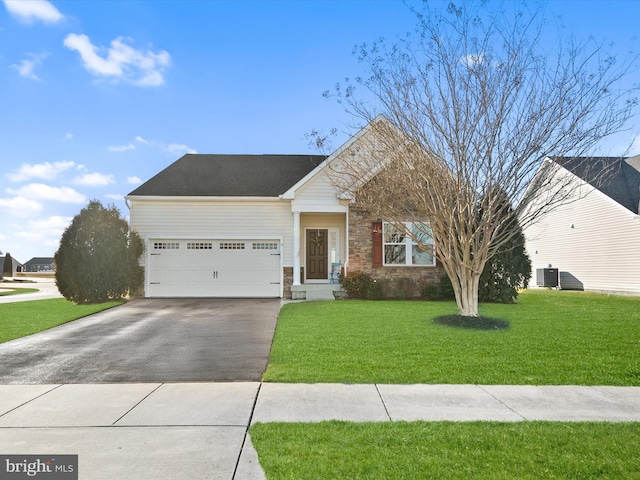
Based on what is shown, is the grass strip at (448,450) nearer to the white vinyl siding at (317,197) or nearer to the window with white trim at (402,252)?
the window with white trim at (402,252)

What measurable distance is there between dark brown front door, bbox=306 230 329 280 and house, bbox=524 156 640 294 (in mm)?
10317

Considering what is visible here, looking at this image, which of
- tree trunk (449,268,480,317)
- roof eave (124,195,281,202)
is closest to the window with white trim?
roof eave (124,195,281,202)

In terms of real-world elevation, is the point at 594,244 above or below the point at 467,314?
above

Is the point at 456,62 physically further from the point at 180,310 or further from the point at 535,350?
the point at 180,310

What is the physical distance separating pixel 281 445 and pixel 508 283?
14286 millimetres

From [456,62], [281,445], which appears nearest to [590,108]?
[456,62]

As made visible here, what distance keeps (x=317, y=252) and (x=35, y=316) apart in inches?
413

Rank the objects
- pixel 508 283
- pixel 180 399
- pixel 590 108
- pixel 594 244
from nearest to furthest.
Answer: pixel 180 399, pixel 590 108, pixel 508 283, pixel 594 244

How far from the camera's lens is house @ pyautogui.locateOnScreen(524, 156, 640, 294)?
69.4 feet

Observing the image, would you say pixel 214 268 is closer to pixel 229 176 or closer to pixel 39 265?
pixel 229 176

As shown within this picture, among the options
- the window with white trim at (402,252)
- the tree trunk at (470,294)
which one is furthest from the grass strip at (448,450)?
the window with white trim at (402,252)

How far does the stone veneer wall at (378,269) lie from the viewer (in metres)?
18.1

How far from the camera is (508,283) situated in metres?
16.7

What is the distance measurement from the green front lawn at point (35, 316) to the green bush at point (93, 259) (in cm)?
56
